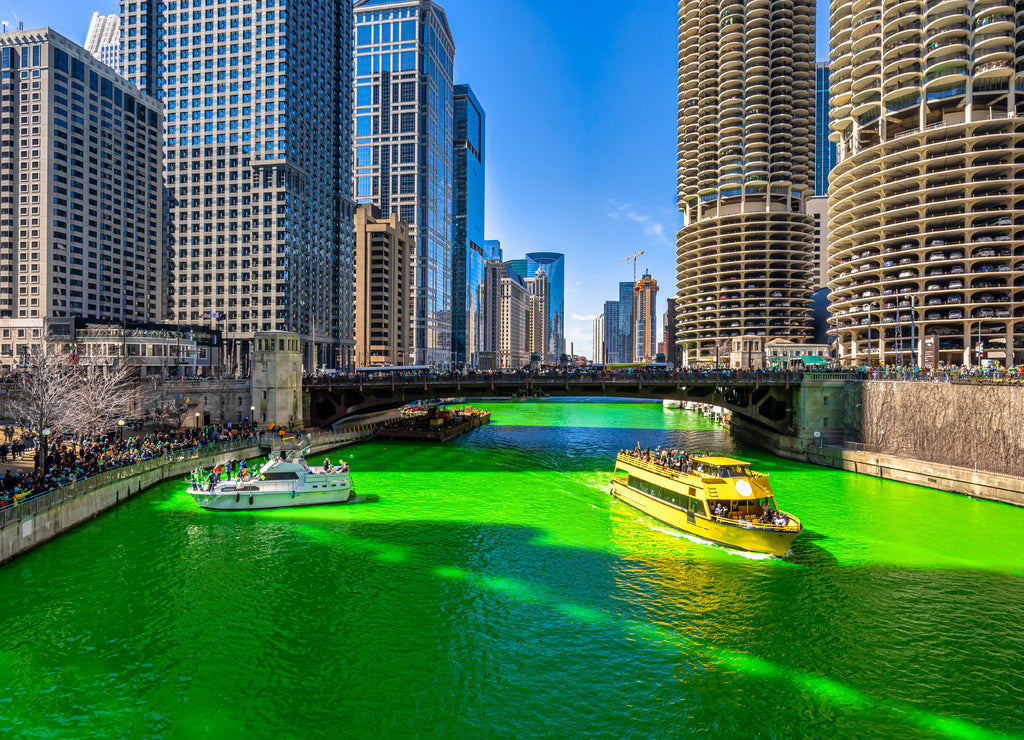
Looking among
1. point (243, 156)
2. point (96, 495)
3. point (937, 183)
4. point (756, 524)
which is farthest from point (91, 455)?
point (937, 183)

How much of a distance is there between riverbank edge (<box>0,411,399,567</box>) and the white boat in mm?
4298

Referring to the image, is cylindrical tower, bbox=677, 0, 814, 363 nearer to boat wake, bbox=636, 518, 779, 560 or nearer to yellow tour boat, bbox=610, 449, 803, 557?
yellow tour boat, bbox=610, 449, 803, 557

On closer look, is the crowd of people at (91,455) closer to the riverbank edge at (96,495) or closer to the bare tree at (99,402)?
the riverbank edge at (96,495)

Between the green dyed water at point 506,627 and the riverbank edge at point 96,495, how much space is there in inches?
38.4

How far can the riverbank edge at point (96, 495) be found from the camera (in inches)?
1273

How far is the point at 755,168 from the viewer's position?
6521 inches

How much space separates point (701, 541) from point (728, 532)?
2.54 metres

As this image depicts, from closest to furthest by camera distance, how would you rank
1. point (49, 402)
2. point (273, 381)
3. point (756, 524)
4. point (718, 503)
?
A: point (756, 524) → point (718, 503) → point (49, 402) → point (273, 381)

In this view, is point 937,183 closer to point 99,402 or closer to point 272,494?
point 272,494

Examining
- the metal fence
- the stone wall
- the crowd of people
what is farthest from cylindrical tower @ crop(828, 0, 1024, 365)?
the crowd of people

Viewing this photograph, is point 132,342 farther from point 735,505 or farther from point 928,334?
point 928,334

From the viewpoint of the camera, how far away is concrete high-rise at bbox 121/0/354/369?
14325cm

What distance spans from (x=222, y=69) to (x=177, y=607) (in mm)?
157461

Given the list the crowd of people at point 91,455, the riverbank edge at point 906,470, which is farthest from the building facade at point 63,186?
the riverbank edge at point 906,470
